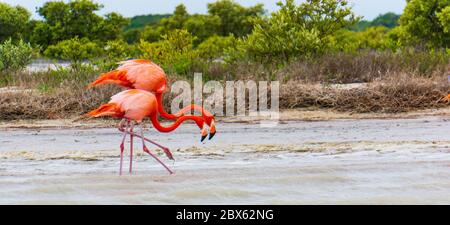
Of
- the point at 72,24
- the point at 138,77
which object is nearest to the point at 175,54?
the point at 138,77

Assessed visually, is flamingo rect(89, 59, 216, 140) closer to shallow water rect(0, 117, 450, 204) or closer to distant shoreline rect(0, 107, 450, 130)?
shallow water rect(0, 117, 450, 204)

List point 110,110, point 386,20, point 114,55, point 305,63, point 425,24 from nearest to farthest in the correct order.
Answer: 1. point 110,110
2. point 305,63
3. point 114,55
4. point 425,24
5. point 386,20

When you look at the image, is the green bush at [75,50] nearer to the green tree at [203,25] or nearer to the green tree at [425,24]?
the green tree at [203,25]

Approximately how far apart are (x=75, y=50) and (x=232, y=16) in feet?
41.6

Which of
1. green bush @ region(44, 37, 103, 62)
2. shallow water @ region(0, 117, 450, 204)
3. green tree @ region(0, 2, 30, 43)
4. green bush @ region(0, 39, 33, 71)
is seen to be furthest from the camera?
green tree @ region(0, 2, 30, 43)

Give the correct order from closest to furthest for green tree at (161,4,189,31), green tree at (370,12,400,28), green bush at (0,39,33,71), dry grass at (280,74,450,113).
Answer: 1. dry grass at (280,74,450,113)
2. green bush at (0,39,33,71)
3. green tree at (161,4,189,31)
4. green tree at (370,12,400,28)

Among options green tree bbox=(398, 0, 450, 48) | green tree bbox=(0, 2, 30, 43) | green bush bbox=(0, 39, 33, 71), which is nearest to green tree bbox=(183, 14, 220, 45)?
green tree bbox=(0, 2, 30, 43)

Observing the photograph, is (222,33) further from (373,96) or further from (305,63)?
(373,96)

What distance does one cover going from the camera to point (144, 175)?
6668mm

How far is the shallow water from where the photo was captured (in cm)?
592

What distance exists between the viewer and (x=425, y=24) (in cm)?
1931

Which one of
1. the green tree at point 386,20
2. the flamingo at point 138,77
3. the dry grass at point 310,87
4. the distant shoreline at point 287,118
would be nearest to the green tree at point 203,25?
the green tree at point 386,20

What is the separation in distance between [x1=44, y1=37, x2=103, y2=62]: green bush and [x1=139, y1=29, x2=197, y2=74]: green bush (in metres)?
4.28
